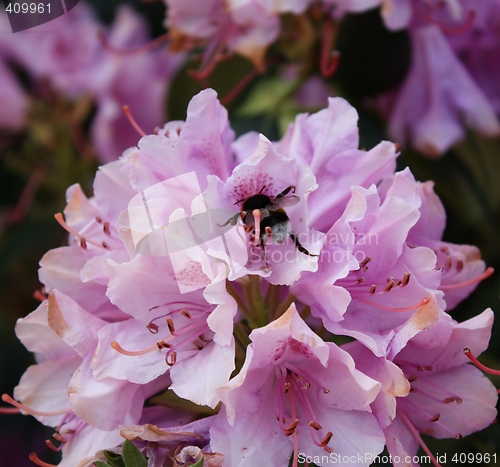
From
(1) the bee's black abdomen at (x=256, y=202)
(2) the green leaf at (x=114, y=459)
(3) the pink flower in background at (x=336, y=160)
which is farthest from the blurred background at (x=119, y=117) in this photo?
(2) the green leaf at (x=114, y=459)

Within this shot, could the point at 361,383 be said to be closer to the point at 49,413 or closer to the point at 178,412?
the point at 178,412

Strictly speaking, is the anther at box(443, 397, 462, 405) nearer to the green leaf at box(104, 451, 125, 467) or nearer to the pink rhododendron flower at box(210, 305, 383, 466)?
the pink rhododendron flower at box(210, 305, 383, 466)

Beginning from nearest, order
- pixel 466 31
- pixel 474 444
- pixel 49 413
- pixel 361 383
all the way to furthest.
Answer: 1. pixel 361 383
2. pixel 49 413
3. pixel 474 444
4. pixel 466 31

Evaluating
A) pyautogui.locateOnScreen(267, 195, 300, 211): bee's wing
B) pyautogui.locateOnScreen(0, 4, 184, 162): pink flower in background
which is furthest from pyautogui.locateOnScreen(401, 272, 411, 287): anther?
pyautogui.locateOnScreen(0, 4, 184, 162): pink flower in background

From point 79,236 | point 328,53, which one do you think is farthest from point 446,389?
point 328,53

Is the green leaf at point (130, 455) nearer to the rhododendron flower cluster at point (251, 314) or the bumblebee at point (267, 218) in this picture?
the rhododendron flower cluster at point (251, 314)

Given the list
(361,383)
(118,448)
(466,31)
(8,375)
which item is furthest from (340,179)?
(8,375)
